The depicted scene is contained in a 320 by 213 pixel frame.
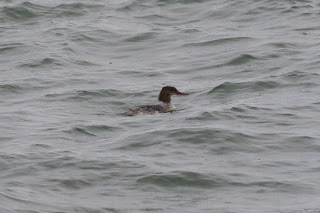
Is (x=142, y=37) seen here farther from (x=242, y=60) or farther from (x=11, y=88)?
(x=11, y=88)

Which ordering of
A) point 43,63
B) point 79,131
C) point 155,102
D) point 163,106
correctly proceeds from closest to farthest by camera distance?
1. point 79,131
2. point 163,106
3. point 155,102
4. point 43,63

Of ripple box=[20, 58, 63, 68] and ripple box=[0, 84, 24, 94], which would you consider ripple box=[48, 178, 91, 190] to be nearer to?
ripple box=[0, 84, 24, 94]

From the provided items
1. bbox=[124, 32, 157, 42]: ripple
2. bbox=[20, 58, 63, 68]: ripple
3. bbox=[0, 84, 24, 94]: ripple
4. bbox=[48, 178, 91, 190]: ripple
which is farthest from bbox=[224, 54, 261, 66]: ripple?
bbox=[48, 178, 91, 190]: ripple

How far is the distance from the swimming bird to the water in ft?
0.71

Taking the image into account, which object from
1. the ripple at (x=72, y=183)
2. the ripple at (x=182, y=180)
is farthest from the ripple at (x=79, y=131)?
the ripple at (x=182, y=180)

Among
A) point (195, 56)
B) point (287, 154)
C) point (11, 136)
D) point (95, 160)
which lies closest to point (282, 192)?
point (287, 154)

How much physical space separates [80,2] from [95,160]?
10863mm

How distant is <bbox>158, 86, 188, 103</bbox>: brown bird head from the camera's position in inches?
537

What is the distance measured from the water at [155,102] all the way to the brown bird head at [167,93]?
0.30m

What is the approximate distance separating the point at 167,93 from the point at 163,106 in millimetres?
375

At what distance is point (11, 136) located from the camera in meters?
11.8

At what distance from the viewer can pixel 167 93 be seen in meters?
Result: 13.7

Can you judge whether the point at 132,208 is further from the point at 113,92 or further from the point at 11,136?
the point at 113,92

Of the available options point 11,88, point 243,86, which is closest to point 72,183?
point 243,86
